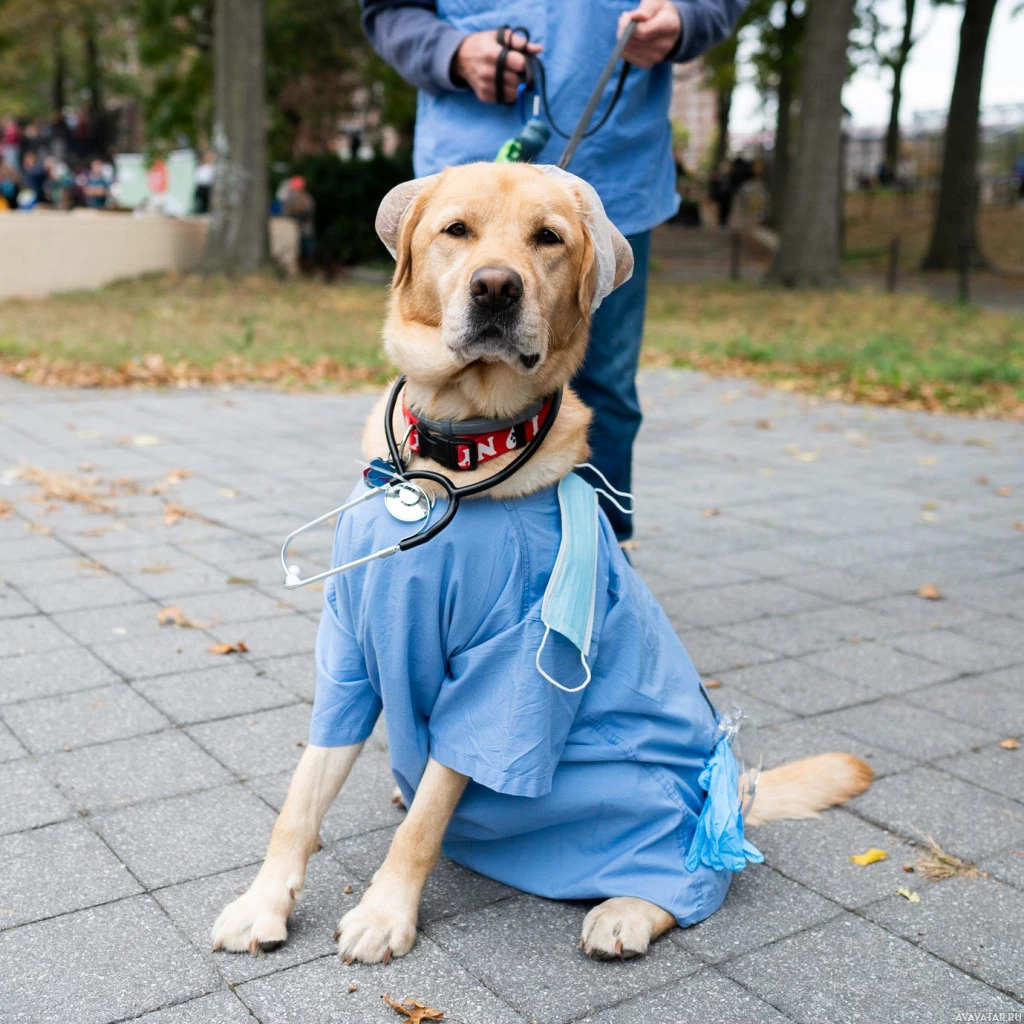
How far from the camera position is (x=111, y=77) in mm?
44781

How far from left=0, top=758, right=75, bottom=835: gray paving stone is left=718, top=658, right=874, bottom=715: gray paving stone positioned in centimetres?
201

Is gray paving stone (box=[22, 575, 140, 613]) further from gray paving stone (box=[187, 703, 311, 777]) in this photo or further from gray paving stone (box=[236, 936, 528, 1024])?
gray paving stone (box=[236, 936, 528, 1024])

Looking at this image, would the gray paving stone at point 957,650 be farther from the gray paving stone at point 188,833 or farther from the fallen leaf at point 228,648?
the gray paving stone at point 188,833

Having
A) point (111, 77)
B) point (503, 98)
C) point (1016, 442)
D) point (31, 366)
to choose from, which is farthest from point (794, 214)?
point (111, 77)

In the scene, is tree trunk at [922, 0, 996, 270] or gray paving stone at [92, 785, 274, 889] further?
tree trunk at [922, 0, 996, 270]

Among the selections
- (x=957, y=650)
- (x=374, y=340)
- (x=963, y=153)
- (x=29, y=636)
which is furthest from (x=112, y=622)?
(x=963, y=153)

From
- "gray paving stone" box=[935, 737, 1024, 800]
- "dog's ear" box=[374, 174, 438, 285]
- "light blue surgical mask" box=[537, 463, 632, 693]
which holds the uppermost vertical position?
"dog's ear" box=[374, 174, 438, 285]

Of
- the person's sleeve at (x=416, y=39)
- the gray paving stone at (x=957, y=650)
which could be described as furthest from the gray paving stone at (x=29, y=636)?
the gray paving stone at (x=957, y=650)

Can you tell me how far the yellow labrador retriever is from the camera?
7.42 ft

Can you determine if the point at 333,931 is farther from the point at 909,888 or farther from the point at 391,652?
the point at 909,888

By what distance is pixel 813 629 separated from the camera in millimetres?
4344

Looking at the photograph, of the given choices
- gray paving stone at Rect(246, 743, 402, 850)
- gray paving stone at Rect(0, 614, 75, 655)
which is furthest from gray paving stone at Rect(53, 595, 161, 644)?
gray paving stone at Rect(246, 743, 402, 850)

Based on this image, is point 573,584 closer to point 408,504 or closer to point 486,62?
point 408,504

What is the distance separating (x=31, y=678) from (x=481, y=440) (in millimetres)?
1942
